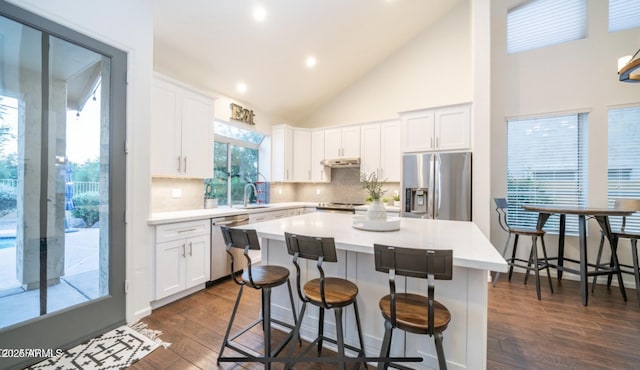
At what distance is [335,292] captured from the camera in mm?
1532

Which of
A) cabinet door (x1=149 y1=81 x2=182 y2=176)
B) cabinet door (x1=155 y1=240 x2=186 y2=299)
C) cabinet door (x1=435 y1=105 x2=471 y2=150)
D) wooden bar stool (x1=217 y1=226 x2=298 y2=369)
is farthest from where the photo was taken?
cabinet door (x1=435 y1=105 x2=471 y2=150)

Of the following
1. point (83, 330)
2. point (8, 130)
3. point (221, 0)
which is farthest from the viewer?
point (221, 0)

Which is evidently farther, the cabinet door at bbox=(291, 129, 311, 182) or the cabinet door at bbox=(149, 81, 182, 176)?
the cabinet door at bbox=(291, 129, 311, 182)

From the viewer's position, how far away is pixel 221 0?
2.70m

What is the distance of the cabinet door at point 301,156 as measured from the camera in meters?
4.99

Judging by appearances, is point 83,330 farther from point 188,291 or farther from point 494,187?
point 494,187

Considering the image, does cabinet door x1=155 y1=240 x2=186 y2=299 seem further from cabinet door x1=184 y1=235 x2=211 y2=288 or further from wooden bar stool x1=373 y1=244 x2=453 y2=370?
wooden bar stool x1=373 y1=244 x2=453 y2=370

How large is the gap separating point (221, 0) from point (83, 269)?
3.01 meters

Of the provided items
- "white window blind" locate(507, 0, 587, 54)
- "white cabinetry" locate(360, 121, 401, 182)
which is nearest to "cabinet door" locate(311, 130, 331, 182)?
"white cabinetry" locate(360, 121, 401, 182)

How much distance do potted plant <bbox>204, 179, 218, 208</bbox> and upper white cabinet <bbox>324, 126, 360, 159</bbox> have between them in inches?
88.9

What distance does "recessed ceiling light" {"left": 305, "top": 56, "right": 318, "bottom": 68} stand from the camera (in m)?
4.06

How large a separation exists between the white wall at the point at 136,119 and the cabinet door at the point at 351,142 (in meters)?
3.21

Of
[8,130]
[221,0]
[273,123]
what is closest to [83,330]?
[8,130]

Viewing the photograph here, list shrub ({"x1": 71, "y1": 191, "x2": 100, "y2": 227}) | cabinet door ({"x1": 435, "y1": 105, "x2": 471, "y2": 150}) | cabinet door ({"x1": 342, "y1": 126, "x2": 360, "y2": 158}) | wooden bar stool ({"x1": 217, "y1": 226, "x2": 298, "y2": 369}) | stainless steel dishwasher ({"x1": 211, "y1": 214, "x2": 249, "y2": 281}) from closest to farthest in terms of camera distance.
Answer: wooden bar stool ({"x1": 217, "y1": 226, "x2": 298, "y2": 369}) < shrub ({"x1": 71, "y1": 191, "x2": 100, "y2": 227}) < stainless steel dishwasher ({"x1": 211, "y1": 214, "x2": 249, "y2": 281}) < cabinet door ({"x1": 435, "y1": 105, "x2": 471, "y2": 150}) < cabinet door ({"x1": 342, "y1": 126, "x2": 360, "y2": 158})
